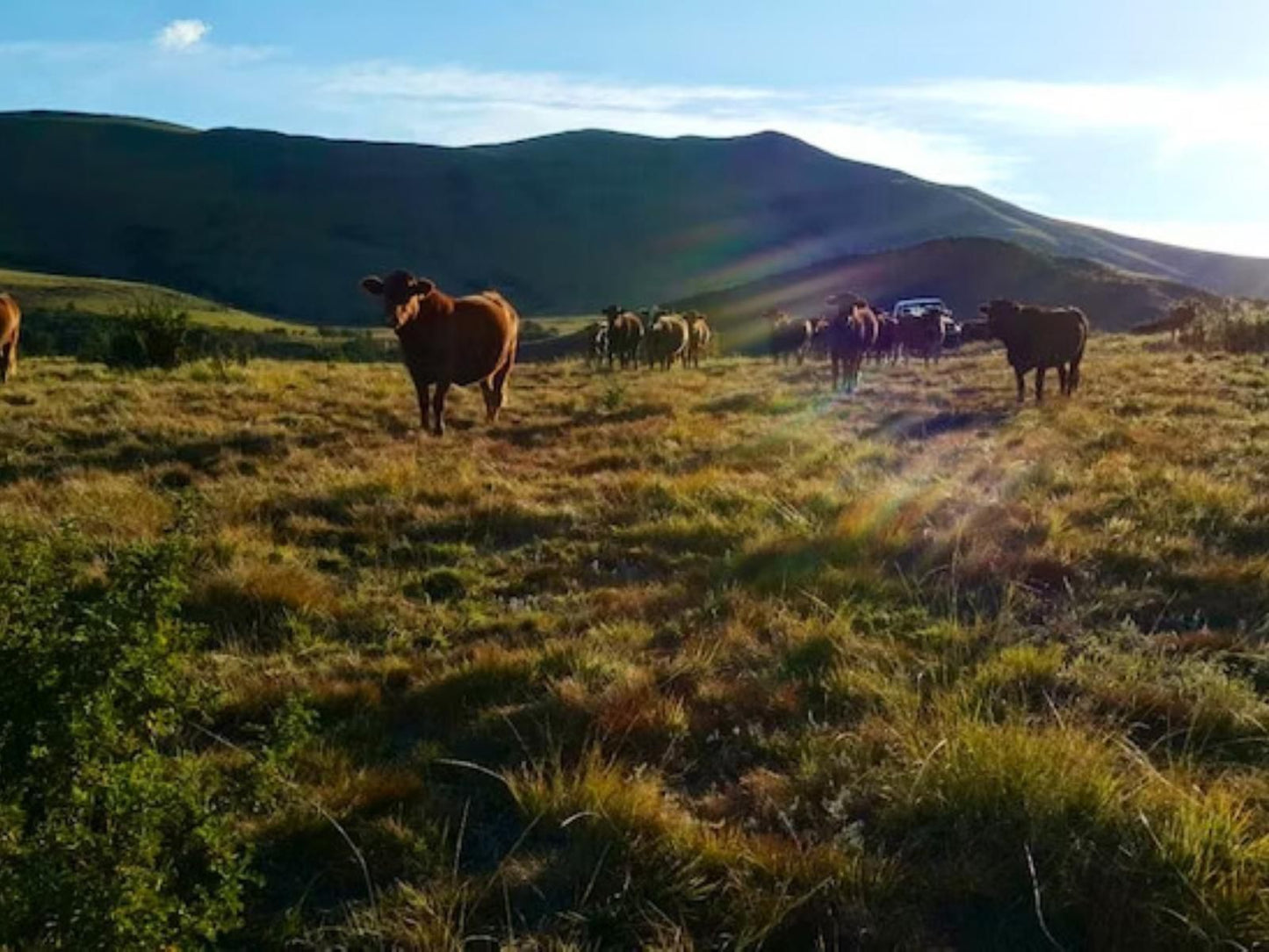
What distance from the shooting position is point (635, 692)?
5152 mm

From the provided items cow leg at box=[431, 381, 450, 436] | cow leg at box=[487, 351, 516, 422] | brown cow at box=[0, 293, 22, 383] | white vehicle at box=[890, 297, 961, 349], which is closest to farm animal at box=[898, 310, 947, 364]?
white vehicle at box=[890, 297, 961, 349]

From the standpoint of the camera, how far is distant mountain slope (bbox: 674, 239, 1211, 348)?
82.7 m

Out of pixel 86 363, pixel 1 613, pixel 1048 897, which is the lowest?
pixel 86 363

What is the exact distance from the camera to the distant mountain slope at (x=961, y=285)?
271 ft

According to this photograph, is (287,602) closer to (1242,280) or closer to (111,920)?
(111,920)

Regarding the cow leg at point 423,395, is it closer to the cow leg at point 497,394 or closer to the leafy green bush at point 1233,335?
the cow leg at point 497,394

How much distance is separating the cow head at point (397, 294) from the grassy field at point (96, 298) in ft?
176

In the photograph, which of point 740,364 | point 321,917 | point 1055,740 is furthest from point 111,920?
point 740,364

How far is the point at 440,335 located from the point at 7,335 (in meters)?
10.8

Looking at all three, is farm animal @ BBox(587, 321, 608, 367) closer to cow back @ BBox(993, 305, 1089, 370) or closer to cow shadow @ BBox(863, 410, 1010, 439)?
cow back @ BBox(993, 305, 1089, 370)

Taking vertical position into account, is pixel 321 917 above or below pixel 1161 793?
below

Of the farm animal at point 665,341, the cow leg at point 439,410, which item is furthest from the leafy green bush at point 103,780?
the farm animal at point 665,341

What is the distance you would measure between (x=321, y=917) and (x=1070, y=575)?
5.52 m

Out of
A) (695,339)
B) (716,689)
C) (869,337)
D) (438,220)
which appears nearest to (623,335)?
(695,339)
